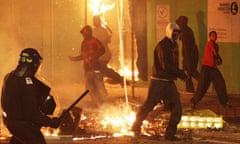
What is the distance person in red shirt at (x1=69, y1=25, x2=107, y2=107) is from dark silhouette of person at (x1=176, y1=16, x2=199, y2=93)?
3.18 meters

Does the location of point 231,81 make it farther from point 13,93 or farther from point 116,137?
point 13,93

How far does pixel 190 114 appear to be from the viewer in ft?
41.4

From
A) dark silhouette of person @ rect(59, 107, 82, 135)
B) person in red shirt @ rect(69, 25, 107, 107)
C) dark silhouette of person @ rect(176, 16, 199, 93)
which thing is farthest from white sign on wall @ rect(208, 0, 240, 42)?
dark silhouette of person @ rect(59, 107, 82, 135)

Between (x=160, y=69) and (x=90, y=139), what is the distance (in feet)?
5.16

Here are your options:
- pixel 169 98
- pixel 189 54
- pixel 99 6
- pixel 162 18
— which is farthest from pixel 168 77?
pixel 99 6

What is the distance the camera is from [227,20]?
1777cm

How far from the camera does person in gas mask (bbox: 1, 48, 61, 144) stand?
6.83 metres

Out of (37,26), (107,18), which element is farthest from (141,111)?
(107,18)

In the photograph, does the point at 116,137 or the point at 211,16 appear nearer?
the point at 116,137

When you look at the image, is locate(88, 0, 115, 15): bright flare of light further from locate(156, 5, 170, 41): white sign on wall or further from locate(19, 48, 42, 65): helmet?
locate(19, 48, 42, 65): helmet

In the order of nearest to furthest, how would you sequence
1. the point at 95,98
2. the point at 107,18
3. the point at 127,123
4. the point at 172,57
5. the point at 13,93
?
the point at 13,93 < the point at 172,57 < the point at 127,123 < the point at 95,98 < the point at 107,18

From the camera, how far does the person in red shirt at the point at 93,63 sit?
48.6 feet

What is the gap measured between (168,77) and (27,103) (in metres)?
4.46

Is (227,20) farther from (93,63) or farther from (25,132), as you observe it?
(25,132)
